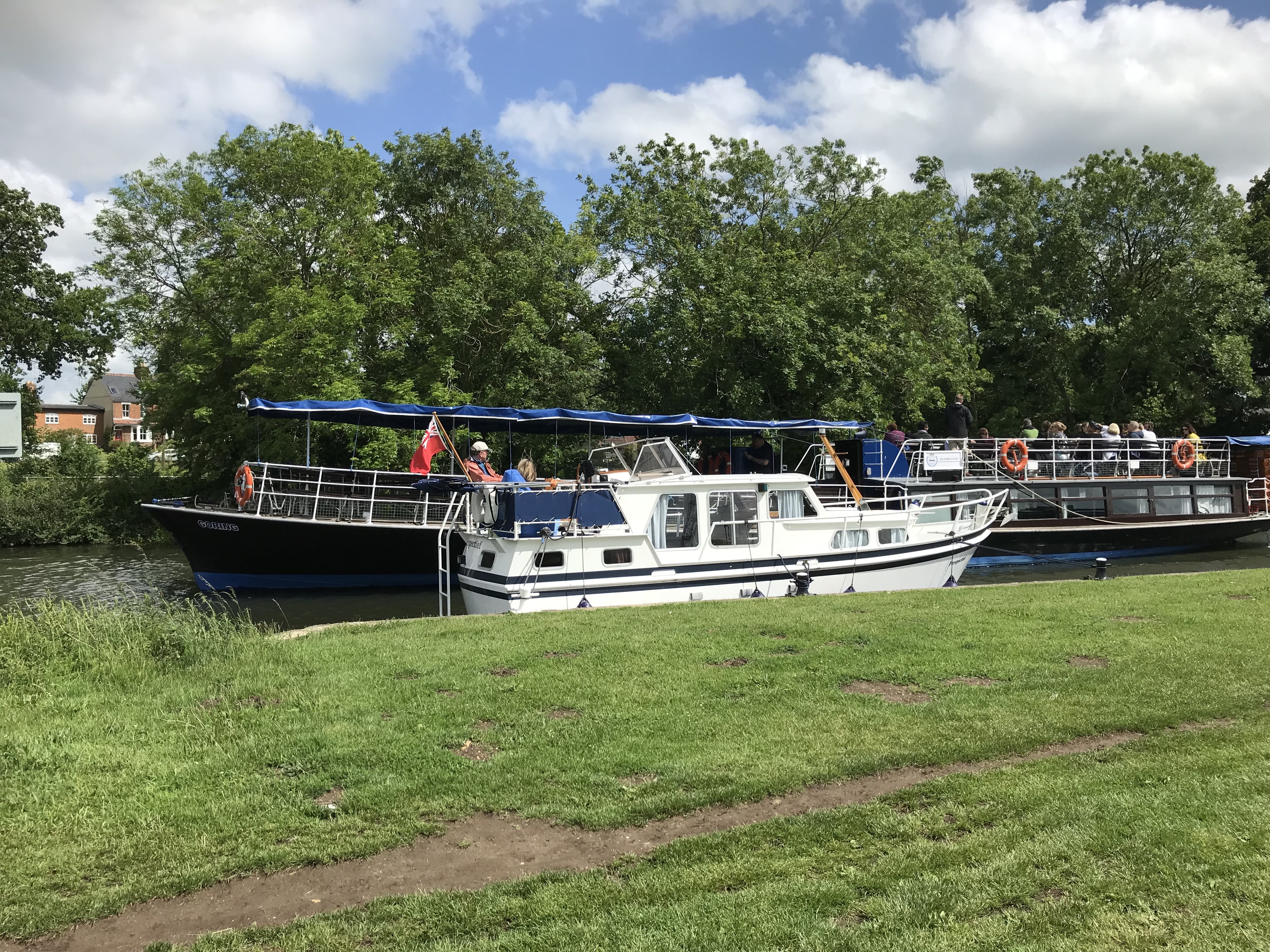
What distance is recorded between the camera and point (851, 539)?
17141 millimetres

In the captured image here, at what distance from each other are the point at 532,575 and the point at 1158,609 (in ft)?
30.5

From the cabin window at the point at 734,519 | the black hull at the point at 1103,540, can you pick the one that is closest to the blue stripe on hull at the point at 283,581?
the cabin window at the point at 734,519

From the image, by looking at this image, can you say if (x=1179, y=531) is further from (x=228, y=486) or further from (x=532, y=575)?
(x=228, y=486)

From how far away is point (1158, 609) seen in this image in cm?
1099

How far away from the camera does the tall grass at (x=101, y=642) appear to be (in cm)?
812

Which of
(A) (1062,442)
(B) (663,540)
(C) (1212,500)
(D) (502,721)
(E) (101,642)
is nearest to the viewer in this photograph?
(D) (502,721)

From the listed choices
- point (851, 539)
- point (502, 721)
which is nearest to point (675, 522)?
point (851, 539)

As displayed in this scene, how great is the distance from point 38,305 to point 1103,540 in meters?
48.8

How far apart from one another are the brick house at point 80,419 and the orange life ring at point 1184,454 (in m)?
79.6

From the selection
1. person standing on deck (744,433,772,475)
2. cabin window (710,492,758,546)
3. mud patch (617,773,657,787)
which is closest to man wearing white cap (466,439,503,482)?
A: cabin window (710,492,758,546)

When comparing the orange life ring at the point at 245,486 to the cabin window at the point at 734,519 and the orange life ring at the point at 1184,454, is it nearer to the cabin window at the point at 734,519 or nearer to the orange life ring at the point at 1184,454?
the cabin window at the point at 734,519

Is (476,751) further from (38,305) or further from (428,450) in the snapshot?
(38,305)

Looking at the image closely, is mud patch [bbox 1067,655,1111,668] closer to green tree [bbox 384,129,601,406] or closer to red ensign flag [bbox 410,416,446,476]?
red ensign flag [bbox 410,416,446,476]

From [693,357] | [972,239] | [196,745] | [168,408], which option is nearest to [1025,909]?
[196,745]
